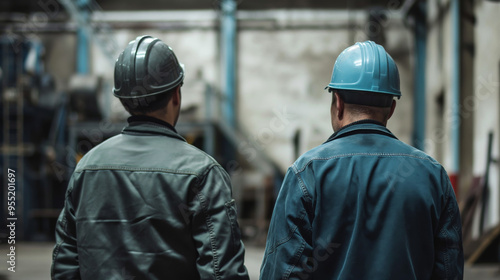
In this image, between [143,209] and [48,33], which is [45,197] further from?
[143,209]

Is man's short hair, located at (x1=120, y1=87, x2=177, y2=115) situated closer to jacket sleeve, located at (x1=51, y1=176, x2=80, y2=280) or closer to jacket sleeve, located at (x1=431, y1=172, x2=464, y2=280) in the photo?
jacket sleeve, located at (x1=51, y1=176, x2=80, y2=280)

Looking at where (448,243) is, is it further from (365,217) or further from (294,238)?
(294,238)

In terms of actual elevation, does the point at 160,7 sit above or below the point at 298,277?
above

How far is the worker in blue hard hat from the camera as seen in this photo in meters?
1.78

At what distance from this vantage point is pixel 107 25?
13.2 meters

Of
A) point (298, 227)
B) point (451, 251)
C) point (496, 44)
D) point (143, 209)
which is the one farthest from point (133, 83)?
point (496, 44)

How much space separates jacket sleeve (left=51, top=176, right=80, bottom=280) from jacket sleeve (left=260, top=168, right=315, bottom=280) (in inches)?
29.2

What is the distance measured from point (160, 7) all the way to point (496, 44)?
8433mm

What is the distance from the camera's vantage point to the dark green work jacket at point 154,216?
182cm

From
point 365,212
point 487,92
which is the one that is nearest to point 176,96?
point 365,212

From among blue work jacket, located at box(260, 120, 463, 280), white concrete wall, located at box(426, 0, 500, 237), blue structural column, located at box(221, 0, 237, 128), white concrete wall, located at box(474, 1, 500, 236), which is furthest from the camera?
blue structural column, located at box(221, 0, 237, 128)

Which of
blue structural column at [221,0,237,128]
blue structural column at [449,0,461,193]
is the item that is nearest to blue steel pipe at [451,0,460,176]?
blue structural column at [449,0,461,193]

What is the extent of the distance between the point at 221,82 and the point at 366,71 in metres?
11.0

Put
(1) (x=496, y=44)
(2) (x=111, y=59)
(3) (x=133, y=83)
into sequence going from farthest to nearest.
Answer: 1. (2) (x=111, y=59)
2. (1) (x=496, y=44)
3. (3) (x=133, y=83)
